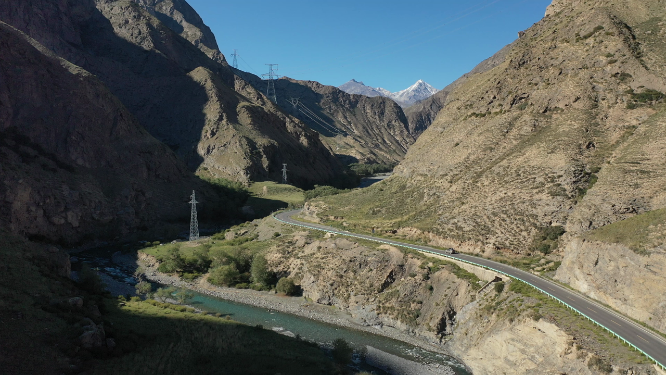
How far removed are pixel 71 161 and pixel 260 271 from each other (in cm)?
5478

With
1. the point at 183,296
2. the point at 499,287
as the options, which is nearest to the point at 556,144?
the point at 499,287

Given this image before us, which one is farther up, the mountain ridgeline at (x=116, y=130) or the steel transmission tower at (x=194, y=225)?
the mountain ridgeline at (x=116, y=130)

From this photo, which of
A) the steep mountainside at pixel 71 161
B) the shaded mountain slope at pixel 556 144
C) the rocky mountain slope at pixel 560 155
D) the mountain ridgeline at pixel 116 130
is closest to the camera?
the rocky mountain slope at pixel 560 155

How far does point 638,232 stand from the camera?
32094mm

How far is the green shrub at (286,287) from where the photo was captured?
177ft

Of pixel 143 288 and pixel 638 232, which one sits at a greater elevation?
pixel 638 232

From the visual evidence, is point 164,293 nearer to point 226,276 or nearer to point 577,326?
point 226,276

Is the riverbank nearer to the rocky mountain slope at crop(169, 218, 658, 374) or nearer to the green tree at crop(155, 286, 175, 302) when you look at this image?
the rocky mountain slope at crop(169, 218, 658, 374)

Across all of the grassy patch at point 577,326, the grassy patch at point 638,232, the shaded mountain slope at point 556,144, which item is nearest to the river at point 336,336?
the grassy patch at point 577,326

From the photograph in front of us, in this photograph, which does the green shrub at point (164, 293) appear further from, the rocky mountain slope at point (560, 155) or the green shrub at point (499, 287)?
the green shrub at point (499, 287)

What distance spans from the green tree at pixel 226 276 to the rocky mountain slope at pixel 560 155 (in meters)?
19.4

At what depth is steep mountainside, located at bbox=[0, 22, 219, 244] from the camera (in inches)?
2916

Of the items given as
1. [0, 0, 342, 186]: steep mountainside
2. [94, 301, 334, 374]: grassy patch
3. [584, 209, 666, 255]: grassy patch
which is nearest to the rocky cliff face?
[584, 209, 666, 255]: grassy patch

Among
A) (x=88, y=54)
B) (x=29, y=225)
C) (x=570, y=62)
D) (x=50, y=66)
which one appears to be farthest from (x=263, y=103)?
(x=570, y=62)
